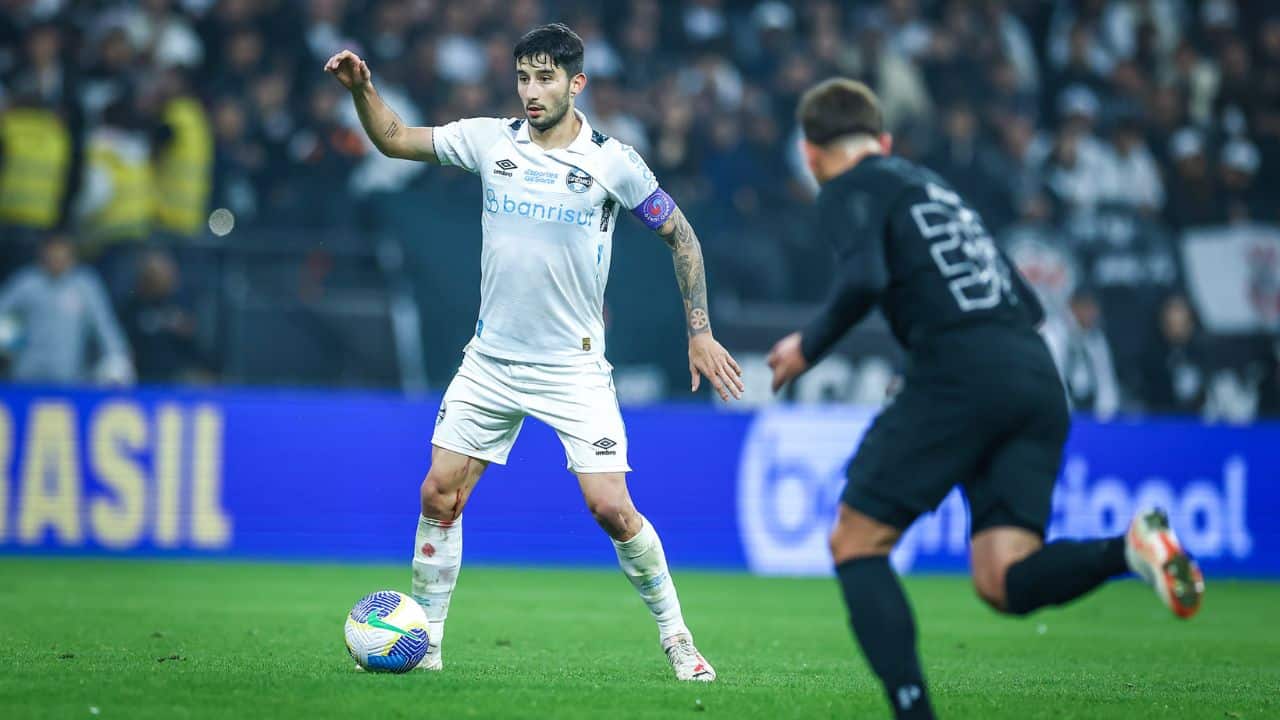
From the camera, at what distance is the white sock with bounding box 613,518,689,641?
24.6ft

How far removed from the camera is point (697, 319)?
752cm

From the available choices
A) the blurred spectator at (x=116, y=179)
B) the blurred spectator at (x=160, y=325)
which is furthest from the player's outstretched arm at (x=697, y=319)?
the blurred spectator at (x=116, y=179)

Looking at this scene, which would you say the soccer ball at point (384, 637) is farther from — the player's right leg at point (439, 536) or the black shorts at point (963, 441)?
the black shorts at point (963, 441)

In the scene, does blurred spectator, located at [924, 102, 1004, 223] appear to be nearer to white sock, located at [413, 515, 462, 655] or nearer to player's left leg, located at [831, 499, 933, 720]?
white sock, located at [413, 515, 462, 655]

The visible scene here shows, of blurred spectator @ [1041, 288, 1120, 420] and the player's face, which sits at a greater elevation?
the player's face

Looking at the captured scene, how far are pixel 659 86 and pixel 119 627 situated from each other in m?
11.0

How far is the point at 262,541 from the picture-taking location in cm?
1455

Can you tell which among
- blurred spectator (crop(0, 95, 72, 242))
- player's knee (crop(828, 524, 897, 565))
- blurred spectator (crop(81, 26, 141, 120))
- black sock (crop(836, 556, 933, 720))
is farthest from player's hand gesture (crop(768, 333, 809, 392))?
blurred spectator (crop(81, 26, 141, 120))

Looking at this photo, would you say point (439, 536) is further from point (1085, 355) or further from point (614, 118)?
point (1085, 355)

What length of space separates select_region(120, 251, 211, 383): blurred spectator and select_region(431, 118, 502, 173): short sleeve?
7.76 metres

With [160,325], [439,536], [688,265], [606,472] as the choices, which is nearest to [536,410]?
[606,472]

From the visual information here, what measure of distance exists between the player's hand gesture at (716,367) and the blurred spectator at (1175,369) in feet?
35.3

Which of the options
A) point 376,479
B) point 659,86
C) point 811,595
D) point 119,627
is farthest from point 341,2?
point 119,627

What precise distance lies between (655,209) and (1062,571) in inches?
113
